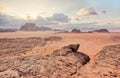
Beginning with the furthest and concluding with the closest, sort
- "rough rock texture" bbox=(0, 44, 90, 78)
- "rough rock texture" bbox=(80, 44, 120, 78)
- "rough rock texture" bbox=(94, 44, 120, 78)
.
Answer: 1. "rough rock texture" bbox=(94, 44, 120, 78)
2. "rough rock texture" bbox=(80, 44, 120, 78)
3. "rough rock texture" bbox=(0, 44, 90, 78)

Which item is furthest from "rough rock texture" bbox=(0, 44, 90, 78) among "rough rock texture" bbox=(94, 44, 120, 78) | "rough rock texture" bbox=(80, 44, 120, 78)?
"rough rock texture" bbox=(94, 44, 120, 78)

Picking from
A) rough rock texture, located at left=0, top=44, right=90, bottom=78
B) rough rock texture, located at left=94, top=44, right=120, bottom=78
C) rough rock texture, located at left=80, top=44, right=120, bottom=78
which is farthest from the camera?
rough rock texture, located at left=94, top=44, right=120, bottom=78

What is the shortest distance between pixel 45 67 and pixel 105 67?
4.87 m

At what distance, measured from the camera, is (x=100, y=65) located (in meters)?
17.7

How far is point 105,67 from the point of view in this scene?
17359 millimetres

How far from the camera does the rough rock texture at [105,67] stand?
16277 mm

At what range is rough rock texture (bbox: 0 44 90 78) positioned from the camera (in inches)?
617

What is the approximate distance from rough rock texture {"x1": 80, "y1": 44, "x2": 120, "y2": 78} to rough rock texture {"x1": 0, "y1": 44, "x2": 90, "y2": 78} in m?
0.84

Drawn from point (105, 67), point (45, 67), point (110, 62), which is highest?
point (45, 67)

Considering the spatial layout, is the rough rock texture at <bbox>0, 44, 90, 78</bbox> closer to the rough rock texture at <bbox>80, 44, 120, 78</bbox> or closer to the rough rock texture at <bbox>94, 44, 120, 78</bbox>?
the rough rock texture at <bbox>80, 44, 120, 78</bbox>

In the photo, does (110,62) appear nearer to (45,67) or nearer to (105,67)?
(105,67)

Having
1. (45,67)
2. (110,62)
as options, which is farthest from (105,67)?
(45,67)

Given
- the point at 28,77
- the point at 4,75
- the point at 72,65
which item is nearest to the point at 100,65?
the point at 72,65

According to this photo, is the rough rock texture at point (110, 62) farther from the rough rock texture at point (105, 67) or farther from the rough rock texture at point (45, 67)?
the rough rock texture at point (45, 67)
